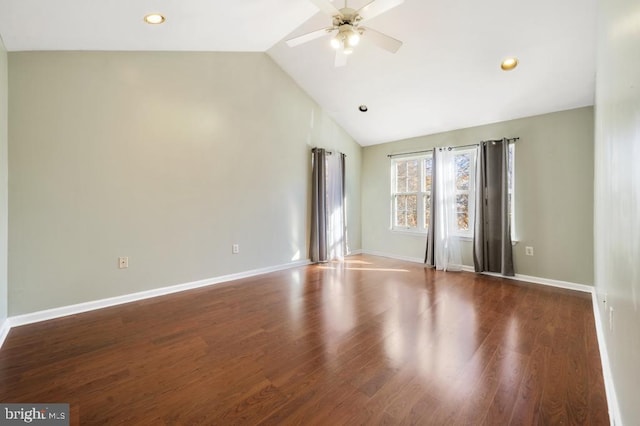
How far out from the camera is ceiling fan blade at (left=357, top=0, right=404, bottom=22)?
202cm

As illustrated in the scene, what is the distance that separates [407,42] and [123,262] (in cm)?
402

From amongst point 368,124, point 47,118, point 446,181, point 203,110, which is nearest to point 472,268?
point 446,181

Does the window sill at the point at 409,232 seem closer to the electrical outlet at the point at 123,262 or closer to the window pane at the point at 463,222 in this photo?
the window pane at the point at 463,222

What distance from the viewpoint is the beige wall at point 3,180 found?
2201 mm

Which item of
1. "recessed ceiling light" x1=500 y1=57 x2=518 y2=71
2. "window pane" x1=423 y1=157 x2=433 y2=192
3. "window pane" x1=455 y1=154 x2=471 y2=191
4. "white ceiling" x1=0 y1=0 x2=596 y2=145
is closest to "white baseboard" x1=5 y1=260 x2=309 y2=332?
"white ceiling" x1=0 y1=0 x2=596 y2=145

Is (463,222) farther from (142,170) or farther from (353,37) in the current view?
(142,170)

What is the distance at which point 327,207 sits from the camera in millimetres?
4922

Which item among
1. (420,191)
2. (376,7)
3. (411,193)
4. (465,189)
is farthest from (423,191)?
(376,7)

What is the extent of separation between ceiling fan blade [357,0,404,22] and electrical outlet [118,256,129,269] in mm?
3275

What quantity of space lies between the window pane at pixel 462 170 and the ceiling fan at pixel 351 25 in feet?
8.71

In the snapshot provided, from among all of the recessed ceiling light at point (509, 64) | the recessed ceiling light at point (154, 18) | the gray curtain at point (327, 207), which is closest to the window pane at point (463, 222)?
the gray curtain at point (327, 207)

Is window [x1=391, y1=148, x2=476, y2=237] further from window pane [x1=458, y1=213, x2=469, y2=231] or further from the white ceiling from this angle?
the white ceiling

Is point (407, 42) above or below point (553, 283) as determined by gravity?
above

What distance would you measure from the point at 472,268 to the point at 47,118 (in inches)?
218
